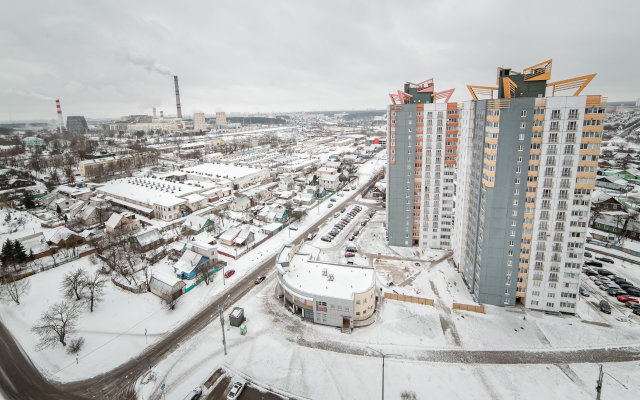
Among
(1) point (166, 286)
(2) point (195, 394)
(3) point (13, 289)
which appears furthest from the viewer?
(3) point (13, 289)

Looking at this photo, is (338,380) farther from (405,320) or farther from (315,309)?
(405,320)

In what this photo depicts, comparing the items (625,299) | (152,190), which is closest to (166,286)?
(152,190)

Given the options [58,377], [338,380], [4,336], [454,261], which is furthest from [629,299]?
[4,336]

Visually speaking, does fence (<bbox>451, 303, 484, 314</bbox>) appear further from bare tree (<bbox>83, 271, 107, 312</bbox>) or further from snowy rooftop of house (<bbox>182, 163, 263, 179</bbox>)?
snowy rooftop of house (<bbox>182, 163, 263, 179</bbox>)

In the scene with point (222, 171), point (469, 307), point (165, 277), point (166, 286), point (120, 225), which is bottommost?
point (469, 307)

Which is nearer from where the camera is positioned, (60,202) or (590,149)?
(590,149)

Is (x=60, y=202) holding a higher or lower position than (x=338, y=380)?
higher

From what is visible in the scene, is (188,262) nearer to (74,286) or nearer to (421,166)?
(74,286)

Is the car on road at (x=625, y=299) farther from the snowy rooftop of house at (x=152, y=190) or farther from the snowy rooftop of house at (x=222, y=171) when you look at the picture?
the snowy rooftop of house at (x=222, y=171)
